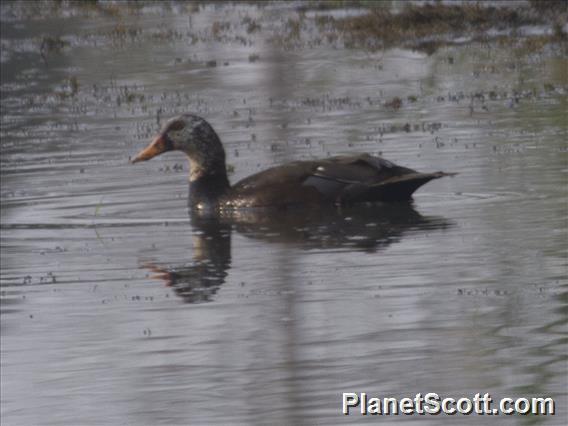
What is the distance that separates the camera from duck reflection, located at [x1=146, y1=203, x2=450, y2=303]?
419 inches

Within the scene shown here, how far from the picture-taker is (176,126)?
46.8 feet

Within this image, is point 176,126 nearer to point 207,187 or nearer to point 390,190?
point 207,187

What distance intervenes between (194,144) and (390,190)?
1.94m

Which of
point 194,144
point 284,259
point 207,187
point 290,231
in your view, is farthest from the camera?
point 194,144

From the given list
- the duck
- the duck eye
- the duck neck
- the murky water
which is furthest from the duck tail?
the duck eye

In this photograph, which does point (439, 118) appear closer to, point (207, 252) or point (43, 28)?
point (207, 252)

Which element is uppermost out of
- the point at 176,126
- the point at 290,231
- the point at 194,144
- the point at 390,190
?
the point at 176,126

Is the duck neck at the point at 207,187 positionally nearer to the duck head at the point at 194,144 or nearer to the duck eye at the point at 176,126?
the duck head at the point at 194,144

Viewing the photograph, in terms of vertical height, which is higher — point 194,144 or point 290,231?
point 194,144

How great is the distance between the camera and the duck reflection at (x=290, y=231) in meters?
10.6

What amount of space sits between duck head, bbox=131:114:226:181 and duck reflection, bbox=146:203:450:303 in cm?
70

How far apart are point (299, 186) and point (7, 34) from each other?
818 inches

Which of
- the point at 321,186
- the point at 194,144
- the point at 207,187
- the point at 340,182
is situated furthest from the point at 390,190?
the point at 194,144

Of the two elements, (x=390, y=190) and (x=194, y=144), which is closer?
(x=390, y=190)
